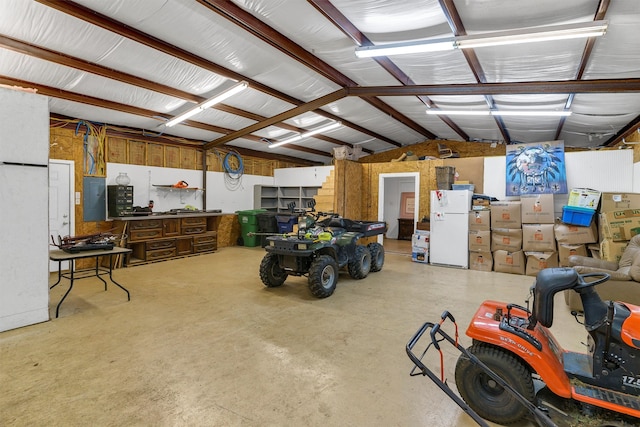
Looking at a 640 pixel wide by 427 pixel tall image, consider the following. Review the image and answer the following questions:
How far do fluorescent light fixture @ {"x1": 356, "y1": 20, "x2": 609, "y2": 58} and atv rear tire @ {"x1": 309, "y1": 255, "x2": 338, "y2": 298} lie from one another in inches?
110

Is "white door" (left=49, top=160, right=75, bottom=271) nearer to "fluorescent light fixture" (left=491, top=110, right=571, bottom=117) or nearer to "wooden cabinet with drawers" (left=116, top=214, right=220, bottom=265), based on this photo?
"wooden cabinet with drawers" (left=116, top=214, right=220, bottom=265)

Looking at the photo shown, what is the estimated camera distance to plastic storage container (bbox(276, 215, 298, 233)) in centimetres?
873

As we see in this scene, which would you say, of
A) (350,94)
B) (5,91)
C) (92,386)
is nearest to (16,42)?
(5,91)

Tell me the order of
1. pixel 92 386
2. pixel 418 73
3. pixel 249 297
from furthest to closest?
1. pixel 418 73
2. pixel 249 297
3. pixel 92 386

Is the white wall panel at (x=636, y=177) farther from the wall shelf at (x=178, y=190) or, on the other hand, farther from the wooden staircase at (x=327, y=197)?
the wall shelf at (x=178, y=190)

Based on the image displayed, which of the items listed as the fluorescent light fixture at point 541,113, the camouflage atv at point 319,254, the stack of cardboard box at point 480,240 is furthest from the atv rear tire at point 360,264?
the fluorescent light fixture at point 541,113

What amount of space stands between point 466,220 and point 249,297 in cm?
462

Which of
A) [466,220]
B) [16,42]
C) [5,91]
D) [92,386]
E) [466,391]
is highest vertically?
[16,42]

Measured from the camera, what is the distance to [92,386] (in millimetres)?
2389

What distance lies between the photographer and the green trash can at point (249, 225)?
353 inches

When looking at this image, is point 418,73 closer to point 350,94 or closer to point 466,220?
point 350,94

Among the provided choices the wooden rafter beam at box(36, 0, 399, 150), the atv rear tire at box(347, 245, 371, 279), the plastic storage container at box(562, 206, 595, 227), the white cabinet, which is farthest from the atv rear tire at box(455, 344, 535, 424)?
the white cabinet

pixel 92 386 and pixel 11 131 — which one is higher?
pixel 11 131

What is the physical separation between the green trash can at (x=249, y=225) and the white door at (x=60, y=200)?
12.8 ft
